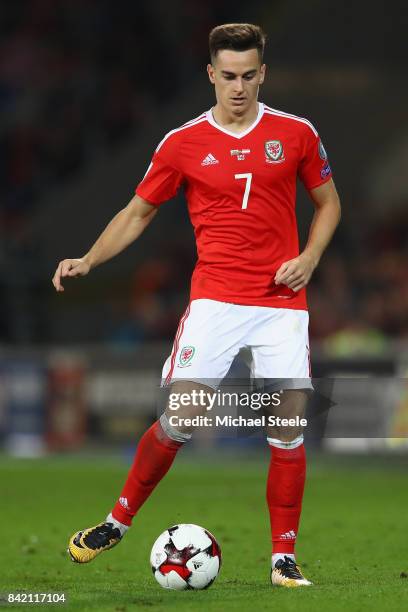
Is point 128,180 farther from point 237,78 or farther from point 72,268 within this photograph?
point 237,78

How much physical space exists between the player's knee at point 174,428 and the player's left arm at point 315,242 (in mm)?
779

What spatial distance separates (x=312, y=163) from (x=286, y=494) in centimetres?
154

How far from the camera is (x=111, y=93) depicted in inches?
890

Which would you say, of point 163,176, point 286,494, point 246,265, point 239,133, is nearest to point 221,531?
point 286,494

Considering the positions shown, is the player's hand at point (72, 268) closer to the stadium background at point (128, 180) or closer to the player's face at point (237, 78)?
the player's face at point (237, 78)

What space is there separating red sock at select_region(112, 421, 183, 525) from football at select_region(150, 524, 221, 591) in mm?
306

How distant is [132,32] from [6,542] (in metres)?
15.3

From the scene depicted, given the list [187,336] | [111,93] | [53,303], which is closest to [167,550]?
[187,336]

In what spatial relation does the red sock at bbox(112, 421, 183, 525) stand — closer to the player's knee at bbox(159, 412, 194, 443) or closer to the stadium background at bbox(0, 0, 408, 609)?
the player's knee at bbox(159, 412, 194, 443)

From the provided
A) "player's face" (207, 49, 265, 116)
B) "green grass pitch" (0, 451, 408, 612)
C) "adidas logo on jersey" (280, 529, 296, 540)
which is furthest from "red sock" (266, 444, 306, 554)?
"player's face" (207, 49, 265, 116)

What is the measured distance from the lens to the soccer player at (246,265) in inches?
244

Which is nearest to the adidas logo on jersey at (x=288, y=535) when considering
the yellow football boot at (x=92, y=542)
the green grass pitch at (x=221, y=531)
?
the green grass pitch at (x=221, y=531)

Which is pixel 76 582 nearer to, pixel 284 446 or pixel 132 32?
pixel 284 446

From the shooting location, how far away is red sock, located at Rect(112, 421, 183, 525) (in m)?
6.34
